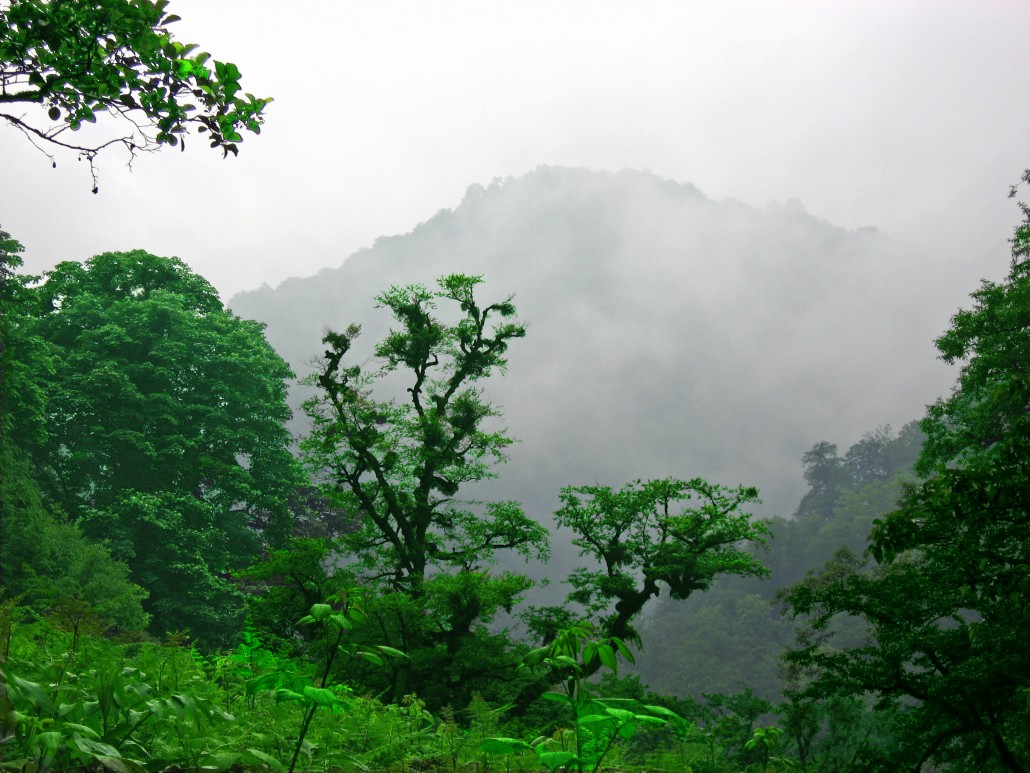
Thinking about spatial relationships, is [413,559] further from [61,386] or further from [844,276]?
[844,276]

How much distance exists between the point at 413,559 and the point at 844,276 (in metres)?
204

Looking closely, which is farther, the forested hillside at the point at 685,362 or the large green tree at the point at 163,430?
the forested hillside at the point at 685,362

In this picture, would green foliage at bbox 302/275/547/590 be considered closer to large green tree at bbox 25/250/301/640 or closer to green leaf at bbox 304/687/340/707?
large green tree at bbox 25/250/301/640

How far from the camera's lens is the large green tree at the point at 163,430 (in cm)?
2005

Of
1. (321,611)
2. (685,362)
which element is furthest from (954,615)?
(685,362)

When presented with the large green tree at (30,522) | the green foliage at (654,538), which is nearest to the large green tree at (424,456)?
the green foliage at (654,538)

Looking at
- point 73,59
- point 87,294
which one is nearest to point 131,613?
point 87,294

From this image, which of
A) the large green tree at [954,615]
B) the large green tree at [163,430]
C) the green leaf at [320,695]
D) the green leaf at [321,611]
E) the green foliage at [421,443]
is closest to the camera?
the green leaf at [320,695]

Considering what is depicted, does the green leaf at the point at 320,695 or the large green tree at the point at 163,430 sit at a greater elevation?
the large green tree at the point at 163,430

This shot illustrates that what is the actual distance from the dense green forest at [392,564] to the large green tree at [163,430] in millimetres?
92

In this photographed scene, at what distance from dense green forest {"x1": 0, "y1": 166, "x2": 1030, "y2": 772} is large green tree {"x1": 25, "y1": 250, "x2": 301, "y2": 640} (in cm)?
9

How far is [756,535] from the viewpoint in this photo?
50.0 feet

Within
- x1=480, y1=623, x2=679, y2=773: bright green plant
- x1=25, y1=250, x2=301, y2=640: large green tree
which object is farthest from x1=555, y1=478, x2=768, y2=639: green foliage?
x1=480, y1=623, x2=679, y2=773: bright green plant

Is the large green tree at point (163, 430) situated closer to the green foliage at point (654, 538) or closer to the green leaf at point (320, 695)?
the green foliage at point (654, 538)
